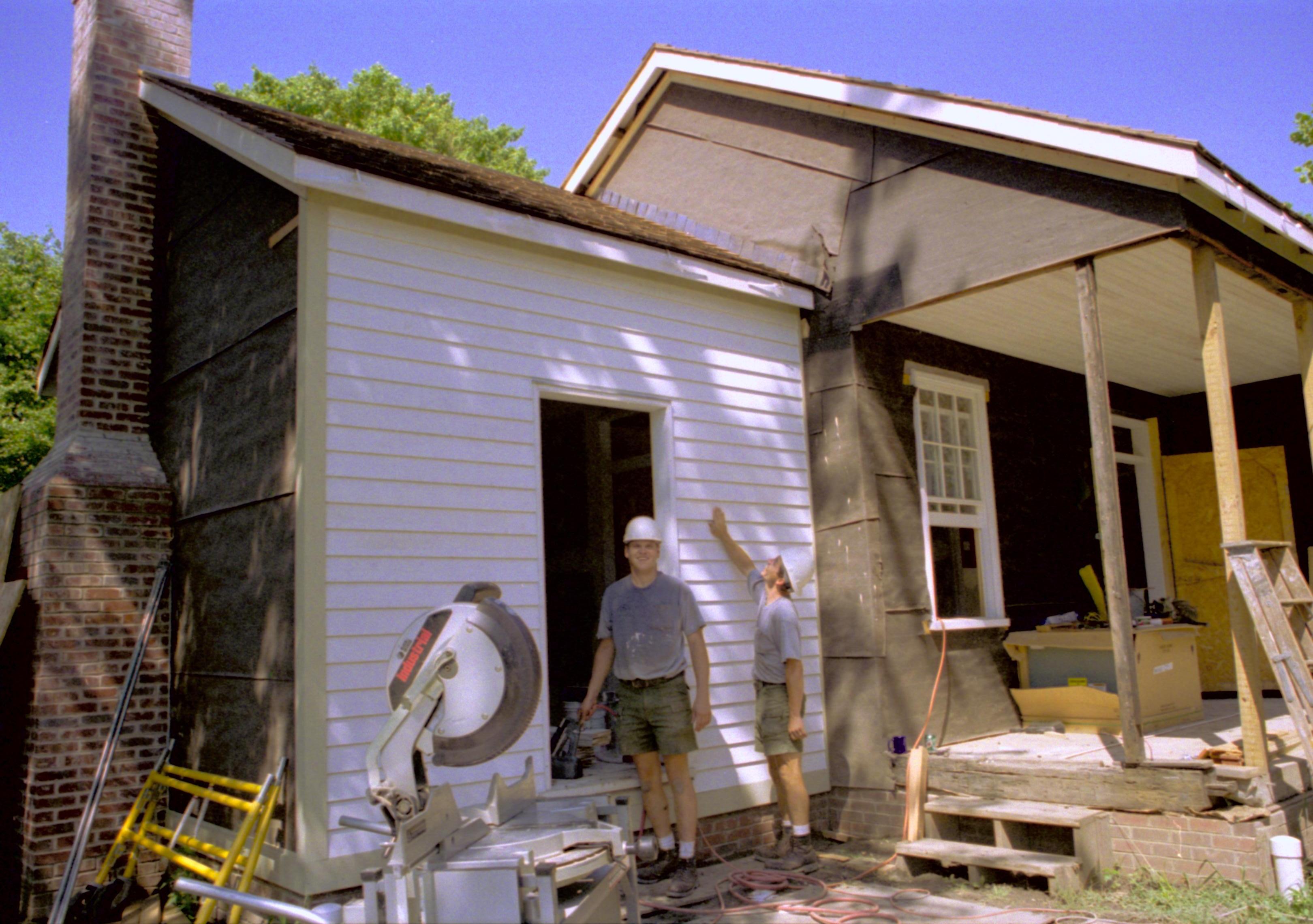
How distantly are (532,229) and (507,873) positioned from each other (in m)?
3.99

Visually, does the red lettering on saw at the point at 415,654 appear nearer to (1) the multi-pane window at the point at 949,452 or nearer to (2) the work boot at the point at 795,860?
(2) the work boot at the point at 795,860

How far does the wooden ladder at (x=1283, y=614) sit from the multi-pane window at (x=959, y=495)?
93.4 inches


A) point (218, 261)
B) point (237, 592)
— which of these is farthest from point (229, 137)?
point (237, 592)

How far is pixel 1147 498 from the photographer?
408 inches

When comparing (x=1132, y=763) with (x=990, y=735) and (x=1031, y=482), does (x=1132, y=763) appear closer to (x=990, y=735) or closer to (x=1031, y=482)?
(x=990, y=735)

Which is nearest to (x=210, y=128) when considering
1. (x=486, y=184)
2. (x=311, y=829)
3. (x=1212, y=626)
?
(x=486, y=184)

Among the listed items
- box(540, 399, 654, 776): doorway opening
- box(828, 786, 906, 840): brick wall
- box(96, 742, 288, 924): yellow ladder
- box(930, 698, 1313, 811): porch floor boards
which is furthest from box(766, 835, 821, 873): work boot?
box(540, 399, 654, 776): doorway opening

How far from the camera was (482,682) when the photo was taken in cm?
313

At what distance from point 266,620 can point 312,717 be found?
706mm

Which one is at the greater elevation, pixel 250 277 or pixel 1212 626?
pixel 250 277

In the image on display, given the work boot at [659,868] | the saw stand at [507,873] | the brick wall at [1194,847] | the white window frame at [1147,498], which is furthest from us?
the white window frame at [1147,498]

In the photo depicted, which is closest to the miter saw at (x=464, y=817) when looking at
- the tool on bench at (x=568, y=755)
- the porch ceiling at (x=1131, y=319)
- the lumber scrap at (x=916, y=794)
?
the tool on bench at (x=568, y=755)

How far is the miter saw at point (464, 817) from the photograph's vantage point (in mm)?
2811

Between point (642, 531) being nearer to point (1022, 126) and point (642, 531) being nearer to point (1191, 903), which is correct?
point (1191, 903)
